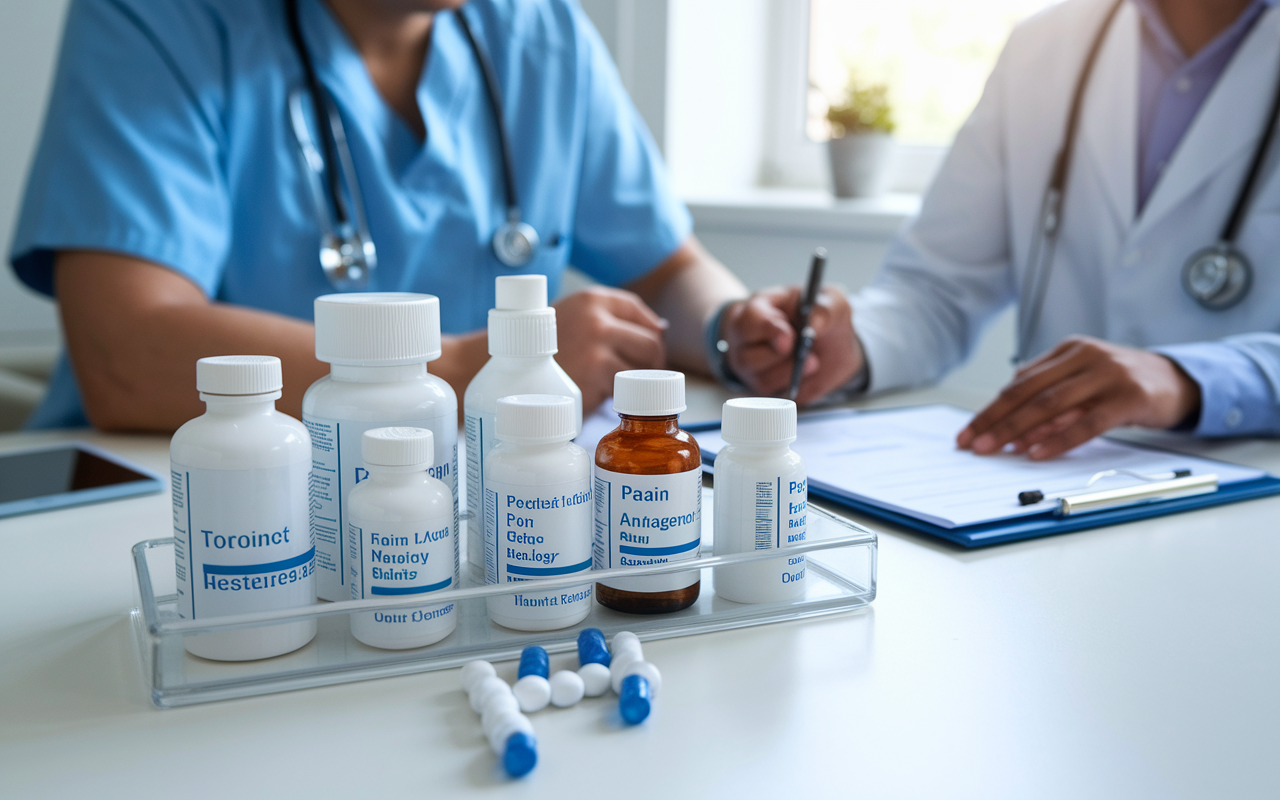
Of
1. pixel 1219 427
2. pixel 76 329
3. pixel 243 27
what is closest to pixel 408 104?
pixel 243 27

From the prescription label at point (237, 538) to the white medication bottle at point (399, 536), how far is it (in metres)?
0.03

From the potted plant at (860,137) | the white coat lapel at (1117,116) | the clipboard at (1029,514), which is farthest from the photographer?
the potted plant at (860,137)

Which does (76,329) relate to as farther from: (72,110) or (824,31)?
(824,31)

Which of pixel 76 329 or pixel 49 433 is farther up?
pixel 76 329

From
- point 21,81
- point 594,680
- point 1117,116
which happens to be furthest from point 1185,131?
point 21,81

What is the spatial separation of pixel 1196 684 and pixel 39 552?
661 mm

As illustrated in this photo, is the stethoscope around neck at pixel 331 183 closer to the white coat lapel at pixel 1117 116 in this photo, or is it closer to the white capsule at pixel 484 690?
the white capsule at pixel 484 690

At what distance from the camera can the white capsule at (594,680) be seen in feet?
1.44

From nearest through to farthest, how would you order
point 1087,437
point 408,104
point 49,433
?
point 1087,437 < point 49,433 < point 408,104

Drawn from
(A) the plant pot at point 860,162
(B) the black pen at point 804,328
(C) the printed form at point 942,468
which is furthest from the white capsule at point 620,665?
(A) the plant pot at point 860,162

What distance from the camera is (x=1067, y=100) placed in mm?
1276

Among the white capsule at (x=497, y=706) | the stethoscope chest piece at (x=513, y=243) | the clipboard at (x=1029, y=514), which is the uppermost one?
the stethoscope chest piece at (x=513, y=243)

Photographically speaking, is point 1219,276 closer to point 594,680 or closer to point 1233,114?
point 1233,114

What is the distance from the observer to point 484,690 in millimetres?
426
